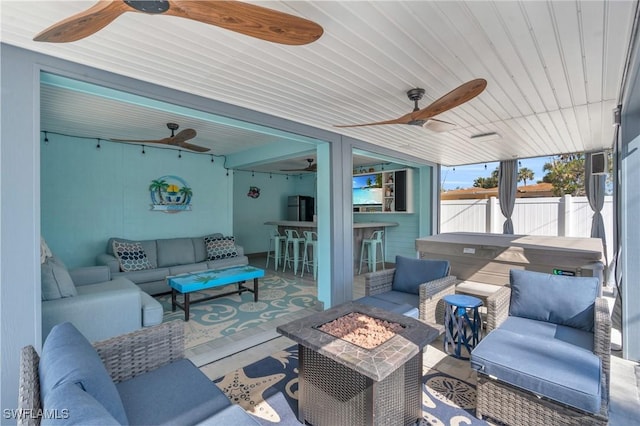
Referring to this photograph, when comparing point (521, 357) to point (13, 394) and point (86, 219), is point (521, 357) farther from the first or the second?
point (86, 219)

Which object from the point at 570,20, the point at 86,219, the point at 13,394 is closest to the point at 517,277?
the point at 570,20

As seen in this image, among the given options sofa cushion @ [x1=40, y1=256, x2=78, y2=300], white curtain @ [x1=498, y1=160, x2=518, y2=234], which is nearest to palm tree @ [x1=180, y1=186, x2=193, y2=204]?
sofa cushion @ [x1=40, y1=256, x2=78, y2=300]

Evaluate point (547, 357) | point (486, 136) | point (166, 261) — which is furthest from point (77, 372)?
point (486, 136)

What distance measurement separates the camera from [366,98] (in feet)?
9.46

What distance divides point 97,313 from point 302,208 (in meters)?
6.64

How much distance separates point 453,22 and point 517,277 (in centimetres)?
218

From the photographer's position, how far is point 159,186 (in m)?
5.60

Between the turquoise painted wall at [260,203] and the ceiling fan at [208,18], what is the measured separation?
23.3 ft

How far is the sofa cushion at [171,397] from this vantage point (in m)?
1.40

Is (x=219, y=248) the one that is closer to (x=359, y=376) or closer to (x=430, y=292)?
(x=430, y=292)

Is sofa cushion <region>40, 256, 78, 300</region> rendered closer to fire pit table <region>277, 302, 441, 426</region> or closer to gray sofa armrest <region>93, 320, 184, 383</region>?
gray sofa armrest <region>93, 320, 184, 383</region>

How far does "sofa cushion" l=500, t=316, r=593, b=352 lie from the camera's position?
2.12 m

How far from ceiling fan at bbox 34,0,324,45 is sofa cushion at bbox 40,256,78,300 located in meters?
2.09

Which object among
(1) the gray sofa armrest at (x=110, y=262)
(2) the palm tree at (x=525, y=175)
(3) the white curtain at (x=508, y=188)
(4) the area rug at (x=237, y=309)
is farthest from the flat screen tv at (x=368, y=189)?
(2) the palm tree at (x=525, y=175)
